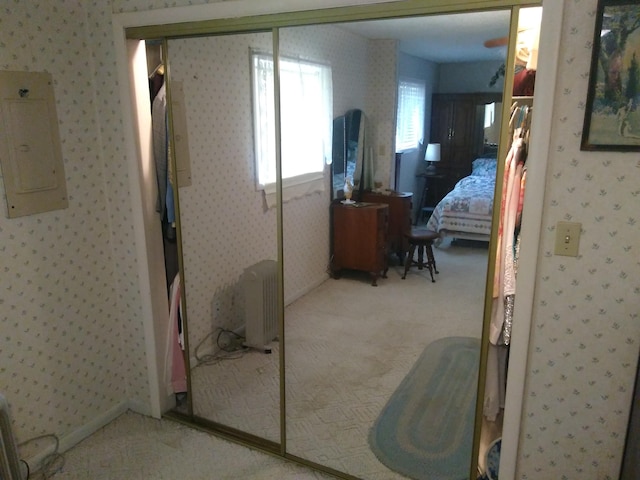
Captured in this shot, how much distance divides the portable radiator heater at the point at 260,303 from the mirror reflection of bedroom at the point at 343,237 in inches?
0.5

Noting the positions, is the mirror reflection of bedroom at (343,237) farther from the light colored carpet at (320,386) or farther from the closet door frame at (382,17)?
the closet door frame at (382,17)

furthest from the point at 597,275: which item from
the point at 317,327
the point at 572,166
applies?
the point at 317,327

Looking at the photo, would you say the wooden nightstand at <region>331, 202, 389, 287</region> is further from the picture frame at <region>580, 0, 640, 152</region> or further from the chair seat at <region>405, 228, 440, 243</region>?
the picture frame at <region>580, 0, 640, 152</region>

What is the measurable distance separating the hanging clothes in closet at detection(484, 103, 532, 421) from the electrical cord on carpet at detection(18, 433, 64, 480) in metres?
2.00

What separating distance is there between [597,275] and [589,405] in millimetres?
454

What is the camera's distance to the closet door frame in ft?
4.68

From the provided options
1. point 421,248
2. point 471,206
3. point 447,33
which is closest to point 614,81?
point 471,206

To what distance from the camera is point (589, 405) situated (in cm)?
156

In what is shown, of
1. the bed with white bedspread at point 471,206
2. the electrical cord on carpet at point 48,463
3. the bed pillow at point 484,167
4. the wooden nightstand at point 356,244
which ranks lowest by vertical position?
the electrical cord on carpet at point 48,463

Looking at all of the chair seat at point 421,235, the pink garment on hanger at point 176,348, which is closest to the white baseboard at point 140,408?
the pink garment on hanger at point 176,348

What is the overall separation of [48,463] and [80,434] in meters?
0.19

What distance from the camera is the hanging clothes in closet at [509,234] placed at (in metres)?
1.71

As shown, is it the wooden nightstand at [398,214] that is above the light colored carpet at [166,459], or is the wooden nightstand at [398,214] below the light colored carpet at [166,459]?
above

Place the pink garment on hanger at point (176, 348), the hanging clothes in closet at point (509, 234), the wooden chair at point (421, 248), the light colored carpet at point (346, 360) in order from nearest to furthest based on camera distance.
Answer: the hanging clothes in closet at point (509, 234) → the light colored carpet at point (346, 360) → the pink garment on hanger at point (176, 348) → the wooden chair at point (421, 248)
